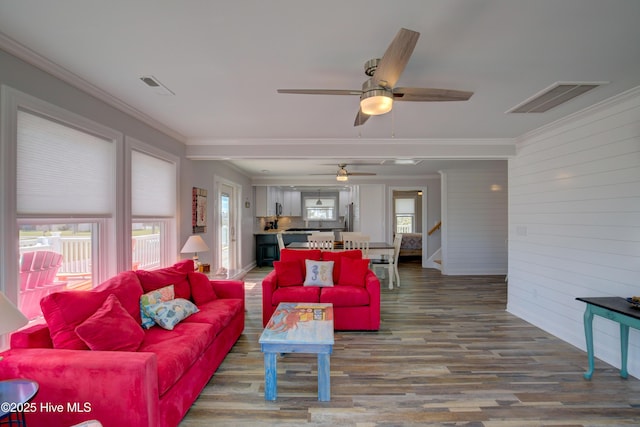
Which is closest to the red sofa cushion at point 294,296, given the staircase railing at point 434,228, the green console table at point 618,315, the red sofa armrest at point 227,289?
the red sofa armrest at point 227,289

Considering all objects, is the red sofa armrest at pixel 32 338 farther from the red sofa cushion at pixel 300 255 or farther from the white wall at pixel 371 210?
the white wall at pixel 371 210

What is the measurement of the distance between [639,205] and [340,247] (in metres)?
4.17

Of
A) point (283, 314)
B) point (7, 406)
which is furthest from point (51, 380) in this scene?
point (283, 314)

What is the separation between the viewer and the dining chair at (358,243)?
5.49m


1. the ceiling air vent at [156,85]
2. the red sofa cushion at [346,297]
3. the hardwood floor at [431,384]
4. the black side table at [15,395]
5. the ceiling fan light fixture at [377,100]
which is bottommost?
the hardwood floor at [431,384]

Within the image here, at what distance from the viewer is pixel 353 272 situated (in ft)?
13.3

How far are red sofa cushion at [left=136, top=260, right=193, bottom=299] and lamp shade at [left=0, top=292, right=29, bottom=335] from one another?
1.32m

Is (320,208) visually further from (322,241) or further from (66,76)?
(66,76)

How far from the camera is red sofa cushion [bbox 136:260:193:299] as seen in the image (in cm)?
280

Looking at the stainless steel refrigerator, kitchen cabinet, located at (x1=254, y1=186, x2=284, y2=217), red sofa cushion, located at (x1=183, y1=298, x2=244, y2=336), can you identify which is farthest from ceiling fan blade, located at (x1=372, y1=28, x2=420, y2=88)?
the stainless steel refrigerator

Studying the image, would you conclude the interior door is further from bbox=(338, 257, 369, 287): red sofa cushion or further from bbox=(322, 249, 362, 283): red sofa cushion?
bbox=(338, 257, 369, 287): red sofa cushion

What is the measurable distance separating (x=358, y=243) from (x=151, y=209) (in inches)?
134

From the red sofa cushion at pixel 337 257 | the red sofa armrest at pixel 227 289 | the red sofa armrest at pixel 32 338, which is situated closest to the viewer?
the red sofa armrest at pixel 32 338

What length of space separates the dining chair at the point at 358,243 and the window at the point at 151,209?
293cm
